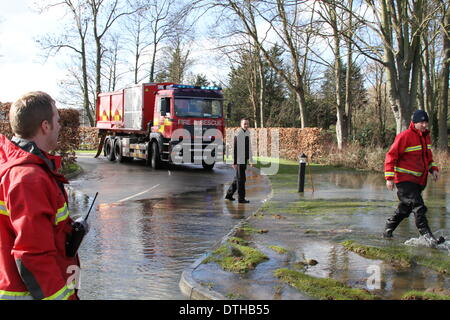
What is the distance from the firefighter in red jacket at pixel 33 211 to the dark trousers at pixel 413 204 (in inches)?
219

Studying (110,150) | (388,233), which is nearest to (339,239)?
(388,233)

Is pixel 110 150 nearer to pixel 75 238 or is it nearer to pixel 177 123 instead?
pixel 177 123

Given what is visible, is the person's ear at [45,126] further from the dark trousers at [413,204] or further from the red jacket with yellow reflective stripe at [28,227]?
the dark trousers at [413,204]

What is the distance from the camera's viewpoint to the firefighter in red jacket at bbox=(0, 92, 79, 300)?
226 centimetres

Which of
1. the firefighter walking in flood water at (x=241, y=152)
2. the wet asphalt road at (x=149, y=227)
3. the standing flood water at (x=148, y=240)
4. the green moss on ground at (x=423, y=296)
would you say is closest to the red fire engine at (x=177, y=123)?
the wet asphalt road at (x=149, y=227)

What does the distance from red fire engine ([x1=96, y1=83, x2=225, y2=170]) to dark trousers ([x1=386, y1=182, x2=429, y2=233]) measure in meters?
12.4

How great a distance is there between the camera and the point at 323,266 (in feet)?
19.3

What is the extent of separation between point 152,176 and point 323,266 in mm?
12474

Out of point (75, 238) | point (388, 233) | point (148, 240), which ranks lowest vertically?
point (148, 240)

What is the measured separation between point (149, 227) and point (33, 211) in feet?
21.3

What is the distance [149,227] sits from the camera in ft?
28.5

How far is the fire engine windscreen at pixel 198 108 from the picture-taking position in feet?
62.5
